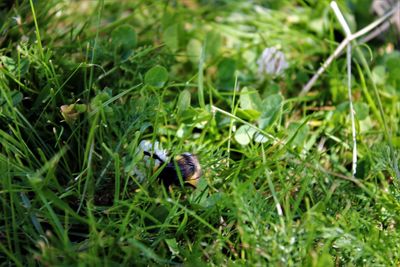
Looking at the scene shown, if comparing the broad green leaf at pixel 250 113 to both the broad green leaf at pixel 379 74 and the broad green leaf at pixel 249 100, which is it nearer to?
the broad green leaf at pixel 249 100

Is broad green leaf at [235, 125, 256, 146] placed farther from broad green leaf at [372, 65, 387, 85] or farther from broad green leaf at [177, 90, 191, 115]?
broad green leaf at [372, 65, 387, 85]

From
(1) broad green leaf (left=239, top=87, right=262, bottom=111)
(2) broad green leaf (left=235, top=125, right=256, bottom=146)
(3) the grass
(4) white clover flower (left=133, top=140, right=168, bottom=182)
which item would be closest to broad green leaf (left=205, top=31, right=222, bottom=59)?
(3) the grass

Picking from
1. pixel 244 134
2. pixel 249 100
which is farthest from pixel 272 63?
pixel 244 134

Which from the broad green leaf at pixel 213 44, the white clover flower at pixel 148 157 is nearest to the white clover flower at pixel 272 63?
the broad green leaf at pixel 213 44

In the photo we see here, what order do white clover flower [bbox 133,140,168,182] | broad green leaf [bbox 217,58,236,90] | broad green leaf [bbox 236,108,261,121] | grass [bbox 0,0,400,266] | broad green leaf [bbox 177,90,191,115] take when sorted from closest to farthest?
1. grass [bbox 0,0,400,266]
2. white clover flower [bbox 133,140,168,182]
3. broad green leaf [bbox 177,90,191,115]
4. broad green leaf [bbox 236,108,261,121]
5. broad green leaf [bbox 217,58,236,90]

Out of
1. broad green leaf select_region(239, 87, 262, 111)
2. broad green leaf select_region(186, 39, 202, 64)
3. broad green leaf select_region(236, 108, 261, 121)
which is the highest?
broad green leaf select_region(186, 39, 202, 64)

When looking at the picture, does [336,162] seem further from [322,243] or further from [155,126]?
[155,126]

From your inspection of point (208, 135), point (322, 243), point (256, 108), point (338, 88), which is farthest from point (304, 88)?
point (322, 243)

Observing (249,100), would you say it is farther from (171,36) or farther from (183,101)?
(171,36)
